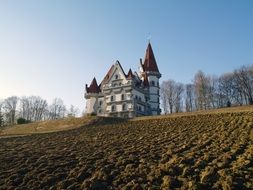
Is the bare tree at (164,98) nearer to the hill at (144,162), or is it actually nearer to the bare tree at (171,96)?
the bare tree at (171,96)

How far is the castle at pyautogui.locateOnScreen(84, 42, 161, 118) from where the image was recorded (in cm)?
6412

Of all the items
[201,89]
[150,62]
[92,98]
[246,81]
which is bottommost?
[92,98]

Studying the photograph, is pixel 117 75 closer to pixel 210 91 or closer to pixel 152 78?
pixel 152 78

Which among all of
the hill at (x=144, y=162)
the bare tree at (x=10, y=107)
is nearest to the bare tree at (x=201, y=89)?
the hill at (x=144, y=162)

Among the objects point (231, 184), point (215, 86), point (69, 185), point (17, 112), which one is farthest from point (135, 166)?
point (17, 112)

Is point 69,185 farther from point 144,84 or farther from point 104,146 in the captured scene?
point 144,84

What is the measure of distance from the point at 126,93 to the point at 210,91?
23723mm

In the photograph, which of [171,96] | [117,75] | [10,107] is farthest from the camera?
[10,107]

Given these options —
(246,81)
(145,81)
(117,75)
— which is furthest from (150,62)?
(246,81)

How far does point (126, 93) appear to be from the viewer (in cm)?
6469

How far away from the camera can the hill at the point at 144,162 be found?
15062 mm

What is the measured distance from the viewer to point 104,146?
84.5 feet

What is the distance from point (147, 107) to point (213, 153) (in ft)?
160

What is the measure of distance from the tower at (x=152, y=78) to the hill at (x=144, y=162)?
39940 millimetres
